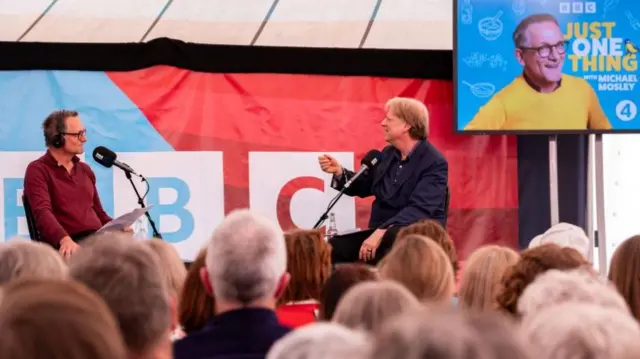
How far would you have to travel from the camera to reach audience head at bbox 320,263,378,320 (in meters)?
2.63

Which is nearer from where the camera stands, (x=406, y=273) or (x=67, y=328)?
(x=67, y=328)

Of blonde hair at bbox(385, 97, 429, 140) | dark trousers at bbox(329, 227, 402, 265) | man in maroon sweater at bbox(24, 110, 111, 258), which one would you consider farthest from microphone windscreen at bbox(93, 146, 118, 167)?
blonde hair at bbox(385, 97, 429, 140)

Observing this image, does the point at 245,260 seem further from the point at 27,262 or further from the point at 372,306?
the point at 27,262

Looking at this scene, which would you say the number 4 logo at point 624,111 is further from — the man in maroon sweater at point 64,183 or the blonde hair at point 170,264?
the blonde hair at point 170,264

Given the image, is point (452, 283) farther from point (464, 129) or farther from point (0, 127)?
point (0, 127)

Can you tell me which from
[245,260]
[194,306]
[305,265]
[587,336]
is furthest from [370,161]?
[587,336]

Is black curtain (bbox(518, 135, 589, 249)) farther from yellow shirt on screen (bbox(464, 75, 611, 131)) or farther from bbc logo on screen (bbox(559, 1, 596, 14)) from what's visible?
bbc logo on screen (bbox(559, 1, 596, 14))

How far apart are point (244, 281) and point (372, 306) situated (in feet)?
1.78

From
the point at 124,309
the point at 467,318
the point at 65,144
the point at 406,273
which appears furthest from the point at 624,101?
the point at 467,318

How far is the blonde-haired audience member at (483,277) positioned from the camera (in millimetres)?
3092

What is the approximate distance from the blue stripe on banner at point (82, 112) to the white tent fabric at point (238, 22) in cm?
34

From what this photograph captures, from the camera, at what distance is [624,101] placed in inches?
248

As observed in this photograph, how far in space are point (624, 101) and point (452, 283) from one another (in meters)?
3.78

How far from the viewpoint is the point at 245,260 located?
233cm
